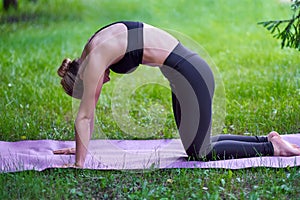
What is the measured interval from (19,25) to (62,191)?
6.65 m

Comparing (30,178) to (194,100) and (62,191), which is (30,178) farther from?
(194,100)

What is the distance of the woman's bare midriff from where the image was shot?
3.63 meters

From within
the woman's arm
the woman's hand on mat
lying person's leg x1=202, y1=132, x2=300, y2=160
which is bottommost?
the woman's hand on mat

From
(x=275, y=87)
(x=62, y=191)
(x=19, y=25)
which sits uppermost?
(x=19, y=25)

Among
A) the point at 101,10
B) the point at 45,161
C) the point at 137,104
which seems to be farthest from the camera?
the point at 101,10

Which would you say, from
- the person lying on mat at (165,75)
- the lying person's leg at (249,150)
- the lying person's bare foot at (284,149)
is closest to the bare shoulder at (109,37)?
the person lying on mat at (165,75)

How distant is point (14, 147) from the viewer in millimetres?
4324

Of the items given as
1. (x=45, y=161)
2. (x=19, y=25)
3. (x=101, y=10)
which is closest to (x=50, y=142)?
(x=45, y=161)

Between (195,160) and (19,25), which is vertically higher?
(19,25)

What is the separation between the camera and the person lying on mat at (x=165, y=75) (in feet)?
11.5

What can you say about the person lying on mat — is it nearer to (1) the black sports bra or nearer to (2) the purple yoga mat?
(1) the black sports bra

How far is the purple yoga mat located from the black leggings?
0.11 metres

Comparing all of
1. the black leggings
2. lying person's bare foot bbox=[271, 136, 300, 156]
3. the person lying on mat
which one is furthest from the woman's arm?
lying person's bare foot bbox=[271, 136, 300, 156]

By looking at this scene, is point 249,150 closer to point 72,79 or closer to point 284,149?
point 284,149
